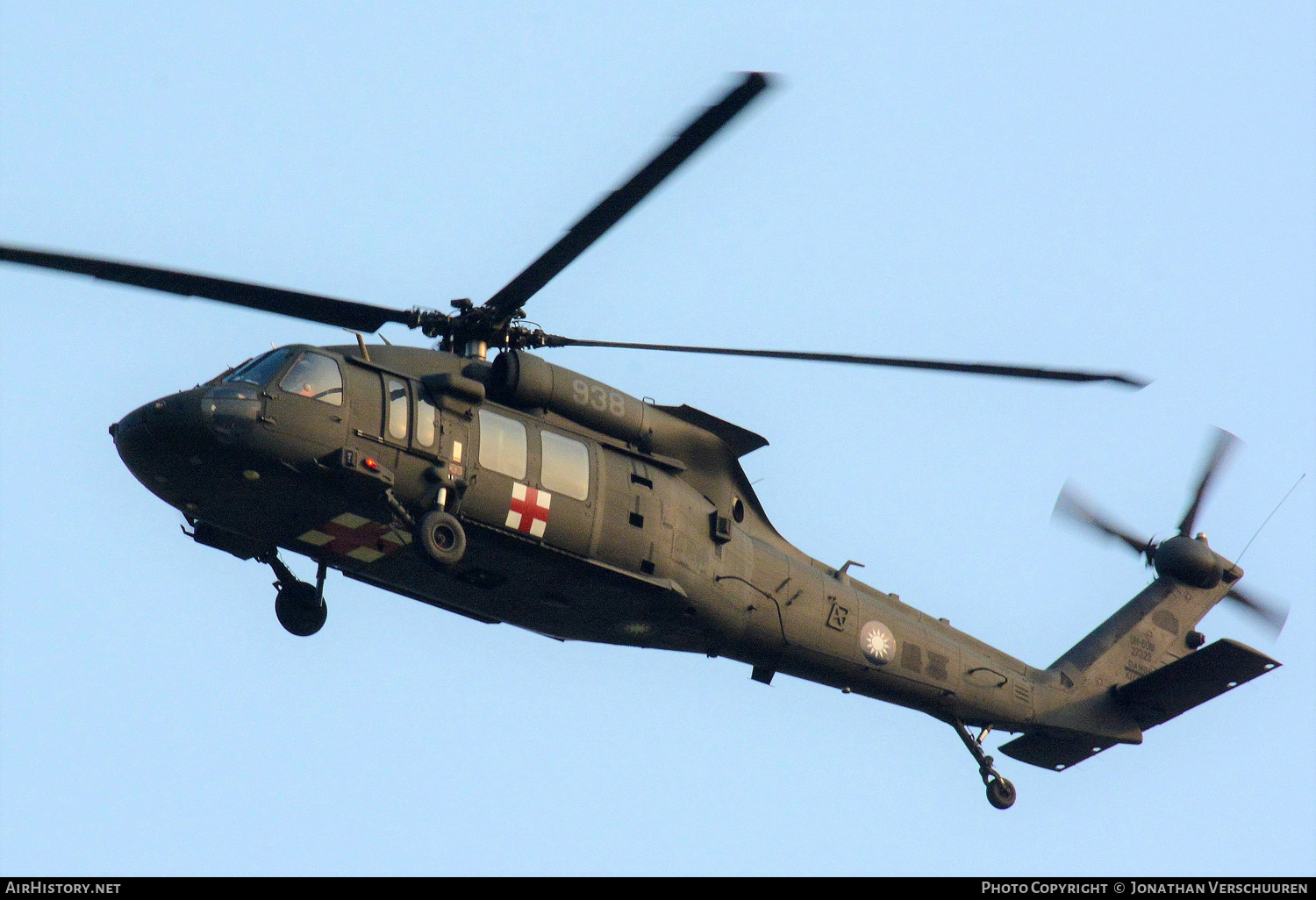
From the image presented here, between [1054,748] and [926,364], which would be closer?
[926,364]

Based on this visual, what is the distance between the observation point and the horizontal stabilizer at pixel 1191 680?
19969 millimetres

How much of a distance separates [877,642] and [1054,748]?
3.57 metres

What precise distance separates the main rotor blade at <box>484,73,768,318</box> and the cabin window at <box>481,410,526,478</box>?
1.32 metres

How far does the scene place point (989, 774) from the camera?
20.8 metres

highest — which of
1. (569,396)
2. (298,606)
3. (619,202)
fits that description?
(619,202)

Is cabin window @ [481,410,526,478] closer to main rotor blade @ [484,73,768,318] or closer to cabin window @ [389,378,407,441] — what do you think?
cabin window @ [389,378,407,441]

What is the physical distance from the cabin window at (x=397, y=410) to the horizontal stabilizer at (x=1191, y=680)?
10.8m

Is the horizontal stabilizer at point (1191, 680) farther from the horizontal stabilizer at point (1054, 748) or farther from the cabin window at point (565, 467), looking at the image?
the cabin window at point (565, 467)

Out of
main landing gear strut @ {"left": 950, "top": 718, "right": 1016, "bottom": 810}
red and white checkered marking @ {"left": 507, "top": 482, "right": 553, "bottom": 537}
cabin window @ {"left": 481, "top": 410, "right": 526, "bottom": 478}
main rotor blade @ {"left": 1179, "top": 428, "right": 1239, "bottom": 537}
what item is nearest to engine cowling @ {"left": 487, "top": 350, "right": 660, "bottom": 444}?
cabin window @ {"left": 481, "top": 410, "right": 526, "bottom": 478}

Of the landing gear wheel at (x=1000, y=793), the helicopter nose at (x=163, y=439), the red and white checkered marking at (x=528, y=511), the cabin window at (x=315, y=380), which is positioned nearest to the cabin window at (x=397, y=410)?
the cabin window at (x=315, y=380)

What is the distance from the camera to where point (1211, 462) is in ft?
73.6

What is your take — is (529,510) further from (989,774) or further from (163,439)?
(989,774)

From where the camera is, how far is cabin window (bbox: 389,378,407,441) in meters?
16.2

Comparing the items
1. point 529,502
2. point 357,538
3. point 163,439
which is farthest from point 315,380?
point 529,502
